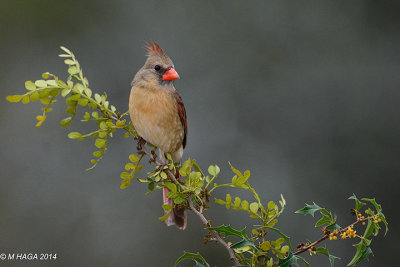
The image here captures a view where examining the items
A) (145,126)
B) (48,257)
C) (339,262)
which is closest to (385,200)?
(339,262)

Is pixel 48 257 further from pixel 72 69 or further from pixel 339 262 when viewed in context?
pixel 72 69

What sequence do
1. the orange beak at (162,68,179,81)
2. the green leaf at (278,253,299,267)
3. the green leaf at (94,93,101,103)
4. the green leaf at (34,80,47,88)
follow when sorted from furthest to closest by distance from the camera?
the orange beak at (162,68,179,81) → the green leaf at (94,93,101,103) → the green leaf at (34,80,47,88) → the green leaf at (278,253,299,267)

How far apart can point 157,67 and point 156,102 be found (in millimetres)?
182

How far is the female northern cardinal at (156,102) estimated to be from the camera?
8.87 feet

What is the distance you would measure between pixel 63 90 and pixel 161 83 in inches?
45.0

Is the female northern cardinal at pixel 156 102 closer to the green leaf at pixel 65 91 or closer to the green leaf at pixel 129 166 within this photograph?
the green leaf at pixel 129 166

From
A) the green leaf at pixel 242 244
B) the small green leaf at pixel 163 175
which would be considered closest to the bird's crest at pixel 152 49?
the small green leaf at pixel 163 175

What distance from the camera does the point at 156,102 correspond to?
2758mm

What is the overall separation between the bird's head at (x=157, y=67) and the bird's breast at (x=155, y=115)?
0.07 meters

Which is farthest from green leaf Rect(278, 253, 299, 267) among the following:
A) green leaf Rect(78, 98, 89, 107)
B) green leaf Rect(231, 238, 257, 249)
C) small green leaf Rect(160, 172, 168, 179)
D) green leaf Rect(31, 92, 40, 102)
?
green leaf Rect(31, 92, 40, 102)

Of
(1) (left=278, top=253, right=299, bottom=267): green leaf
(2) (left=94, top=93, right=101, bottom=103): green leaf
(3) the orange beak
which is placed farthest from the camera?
(3) the orange beak

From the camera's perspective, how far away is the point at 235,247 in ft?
4.37

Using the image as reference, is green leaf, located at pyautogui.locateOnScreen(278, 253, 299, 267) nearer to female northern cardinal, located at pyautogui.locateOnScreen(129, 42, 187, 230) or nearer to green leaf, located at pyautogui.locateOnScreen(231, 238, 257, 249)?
green leaf, located at pyautogui.locateOnScreen(231, 238, 257, 249)

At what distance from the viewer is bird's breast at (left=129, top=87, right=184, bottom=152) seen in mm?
2699
